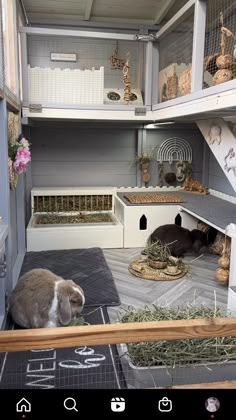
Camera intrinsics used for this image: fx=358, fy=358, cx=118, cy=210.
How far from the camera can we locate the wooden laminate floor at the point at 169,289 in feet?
8.47

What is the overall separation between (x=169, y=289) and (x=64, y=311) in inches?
43.7

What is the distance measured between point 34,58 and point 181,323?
422 centimetres

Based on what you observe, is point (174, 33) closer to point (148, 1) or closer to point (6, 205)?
point (148, 1)

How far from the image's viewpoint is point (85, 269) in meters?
3.18

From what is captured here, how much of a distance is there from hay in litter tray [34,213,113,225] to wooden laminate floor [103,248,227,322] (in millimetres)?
828

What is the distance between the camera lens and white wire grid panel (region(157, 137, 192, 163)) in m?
4.82

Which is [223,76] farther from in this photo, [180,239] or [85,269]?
[85,269]

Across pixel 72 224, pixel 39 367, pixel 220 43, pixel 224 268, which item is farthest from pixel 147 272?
pixel 220 43

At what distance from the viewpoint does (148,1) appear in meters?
3.87

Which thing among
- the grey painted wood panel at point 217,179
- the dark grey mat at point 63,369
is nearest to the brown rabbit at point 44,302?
the dark grey mat at point 63,369
